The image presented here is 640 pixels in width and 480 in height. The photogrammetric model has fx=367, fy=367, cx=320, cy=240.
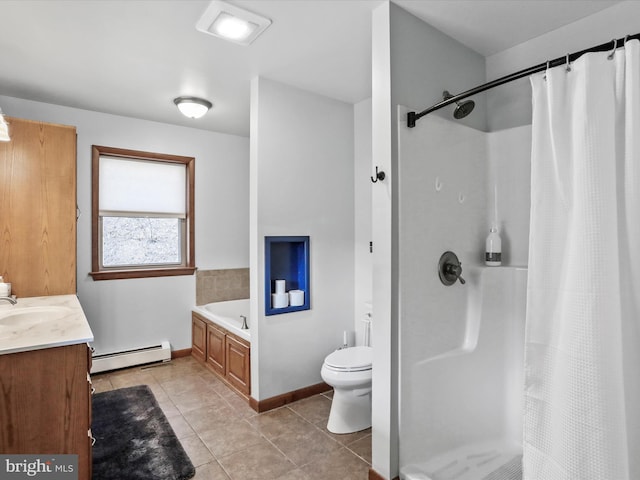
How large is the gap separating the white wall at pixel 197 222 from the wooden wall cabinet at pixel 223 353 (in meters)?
0.25

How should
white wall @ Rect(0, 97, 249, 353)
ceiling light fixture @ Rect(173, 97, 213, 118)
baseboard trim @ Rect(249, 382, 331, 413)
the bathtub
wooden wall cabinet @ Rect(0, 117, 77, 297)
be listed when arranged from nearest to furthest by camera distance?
wooden wall cabinet @ Rect(0, 117, 77, 297), baseboard trim @ Rect(249, 382, 331, 413), ceiling light fixture @ Rect(173, 97, 213, 118), white wall @ Rect(0, 97, 249, 353), the bathtub

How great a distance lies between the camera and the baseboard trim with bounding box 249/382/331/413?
2770mm

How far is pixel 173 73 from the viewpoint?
2.68m

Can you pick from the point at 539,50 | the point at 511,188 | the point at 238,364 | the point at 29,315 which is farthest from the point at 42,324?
the point at 539,50

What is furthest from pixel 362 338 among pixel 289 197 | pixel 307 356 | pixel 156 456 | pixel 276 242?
pixel 156 456

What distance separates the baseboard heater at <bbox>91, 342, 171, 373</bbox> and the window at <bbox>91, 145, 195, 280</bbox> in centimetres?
75

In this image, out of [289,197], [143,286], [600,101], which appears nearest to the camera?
[600,101]

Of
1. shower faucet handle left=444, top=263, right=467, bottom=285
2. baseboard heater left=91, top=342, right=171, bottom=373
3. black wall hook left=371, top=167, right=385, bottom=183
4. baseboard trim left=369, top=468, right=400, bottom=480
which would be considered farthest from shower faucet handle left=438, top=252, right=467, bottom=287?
baseboard heater left=91, top=342, right=171, bottom=373

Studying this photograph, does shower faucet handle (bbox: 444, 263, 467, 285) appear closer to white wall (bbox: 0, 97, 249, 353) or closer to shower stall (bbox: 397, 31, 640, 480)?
shower stall (bbox: 397, 31, 640, 480)

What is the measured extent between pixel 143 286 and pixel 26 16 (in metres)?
2.46

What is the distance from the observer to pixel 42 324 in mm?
1877

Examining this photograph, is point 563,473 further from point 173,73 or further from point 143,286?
point 143,286

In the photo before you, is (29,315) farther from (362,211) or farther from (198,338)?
(362,211)

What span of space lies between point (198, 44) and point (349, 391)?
242 centimetres
